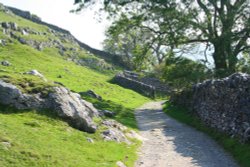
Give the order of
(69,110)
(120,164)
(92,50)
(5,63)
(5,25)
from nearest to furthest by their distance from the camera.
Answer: (120,164)
(69,110)
(5,63)
(5,25)
(92,50)

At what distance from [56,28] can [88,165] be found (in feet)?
370

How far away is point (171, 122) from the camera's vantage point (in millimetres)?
40250

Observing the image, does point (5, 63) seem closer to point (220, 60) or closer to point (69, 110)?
point (220, 60)

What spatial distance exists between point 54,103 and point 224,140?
461 inches

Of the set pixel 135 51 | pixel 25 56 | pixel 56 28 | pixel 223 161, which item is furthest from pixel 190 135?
pixel 56 28

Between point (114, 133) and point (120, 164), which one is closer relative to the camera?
point (120, 164)

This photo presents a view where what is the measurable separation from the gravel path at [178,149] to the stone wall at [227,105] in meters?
1.54

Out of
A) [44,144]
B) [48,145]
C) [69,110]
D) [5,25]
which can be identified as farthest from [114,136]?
[5,25]

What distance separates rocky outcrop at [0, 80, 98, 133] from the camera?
72.9 feet

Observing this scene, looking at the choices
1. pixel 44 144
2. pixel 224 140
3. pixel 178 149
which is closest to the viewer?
pixel 44 144

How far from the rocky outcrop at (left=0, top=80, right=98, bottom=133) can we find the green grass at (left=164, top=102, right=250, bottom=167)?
8.64 m

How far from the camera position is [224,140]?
2662 centimetres

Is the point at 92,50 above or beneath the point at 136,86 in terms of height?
above

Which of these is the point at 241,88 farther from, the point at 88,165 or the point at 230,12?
the point at 230,12
